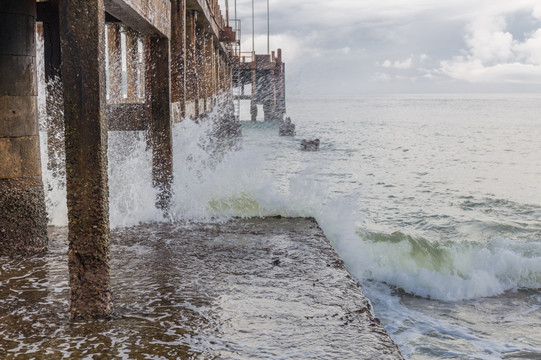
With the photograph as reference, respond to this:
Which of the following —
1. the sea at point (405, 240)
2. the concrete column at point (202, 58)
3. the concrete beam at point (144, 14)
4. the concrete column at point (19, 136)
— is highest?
the concrete column at point (202, 58)

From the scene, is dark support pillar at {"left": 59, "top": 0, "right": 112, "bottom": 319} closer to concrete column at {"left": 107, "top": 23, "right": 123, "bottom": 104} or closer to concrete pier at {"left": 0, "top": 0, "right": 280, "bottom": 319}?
concrete pier at {"left": 0, "top": 0, "right": 280, "bottom": 319}

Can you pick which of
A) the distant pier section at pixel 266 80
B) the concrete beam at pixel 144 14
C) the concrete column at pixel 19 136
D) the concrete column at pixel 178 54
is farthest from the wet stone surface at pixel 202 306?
the distant pier section at pixel 266 80

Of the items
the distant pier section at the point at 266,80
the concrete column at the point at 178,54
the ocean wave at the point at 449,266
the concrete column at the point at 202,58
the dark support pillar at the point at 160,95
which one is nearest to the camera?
the dark support pillar at the point at 160,95

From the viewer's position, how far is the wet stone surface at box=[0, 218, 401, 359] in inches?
120

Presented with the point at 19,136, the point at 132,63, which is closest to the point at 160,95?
the point at 19,136

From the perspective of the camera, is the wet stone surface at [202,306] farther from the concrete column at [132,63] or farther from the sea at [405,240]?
the concrete column at [132,63]

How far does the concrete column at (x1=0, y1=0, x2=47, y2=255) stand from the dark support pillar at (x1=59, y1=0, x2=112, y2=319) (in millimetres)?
1995

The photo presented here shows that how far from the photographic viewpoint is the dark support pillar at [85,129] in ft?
10.3

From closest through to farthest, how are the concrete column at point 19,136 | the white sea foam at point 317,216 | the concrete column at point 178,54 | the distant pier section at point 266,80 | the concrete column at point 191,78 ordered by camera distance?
the concrete column at point 19,136
the white sea foam at point 317,216
the concrete column at point 178,54
the concrete column at point 191,78
the distant pier section at point 266,80

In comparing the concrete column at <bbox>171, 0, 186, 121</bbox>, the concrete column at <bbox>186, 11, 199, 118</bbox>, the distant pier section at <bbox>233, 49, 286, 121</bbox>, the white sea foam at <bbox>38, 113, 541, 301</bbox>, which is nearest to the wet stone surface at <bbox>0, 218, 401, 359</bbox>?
the white sea foam at <bbox>38, 113, 541, 301</bbox>

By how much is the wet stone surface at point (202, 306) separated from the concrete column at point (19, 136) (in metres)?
0.27

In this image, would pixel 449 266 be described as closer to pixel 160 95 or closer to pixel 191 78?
pixel 160 95

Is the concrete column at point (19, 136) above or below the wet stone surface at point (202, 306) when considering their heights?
above

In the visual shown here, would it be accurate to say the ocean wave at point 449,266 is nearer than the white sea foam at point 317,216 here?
No
